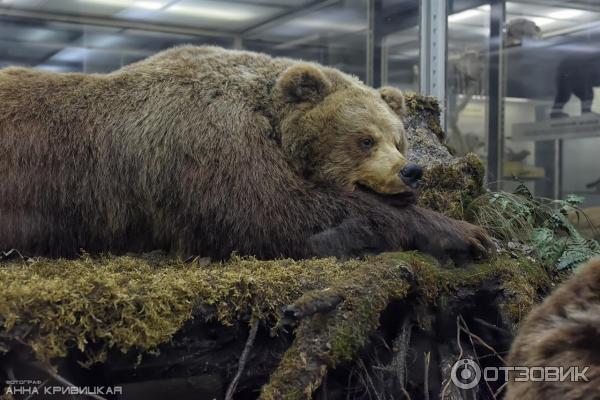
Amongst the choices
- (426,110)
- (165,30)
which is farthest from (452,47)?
(165,30)

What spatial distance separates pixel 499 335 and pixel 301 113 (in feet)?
5.40

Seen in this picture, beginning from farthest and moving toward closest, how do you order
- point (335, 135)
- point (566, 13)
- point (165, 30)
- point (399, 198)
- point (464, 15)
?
point (464, 15)
point (566, 13)
point (165, 30)
point (335, 135)
point (399, 198)

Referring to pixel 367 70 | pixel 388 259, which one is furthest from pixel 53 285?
pixel 367 70

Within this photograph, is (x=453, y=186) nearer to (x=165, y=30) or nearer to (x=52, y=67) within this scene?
(x=165, y=30)

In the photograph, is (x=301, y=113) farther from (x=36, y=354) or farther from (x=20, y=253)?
(x=36, y=354)

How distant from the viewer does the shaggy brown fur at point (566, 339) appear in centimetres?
185

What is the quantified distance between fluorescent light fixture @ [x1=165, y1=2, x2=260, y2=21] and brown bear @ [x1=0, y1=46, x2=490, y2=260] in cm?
212

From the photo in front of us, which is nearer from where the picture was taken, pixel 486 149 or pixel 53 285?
pixel 53 285

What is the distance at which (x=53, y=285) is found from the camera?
2605 millimetres

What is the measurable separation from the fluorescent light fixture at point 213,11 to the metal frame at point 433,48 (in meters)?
1.73

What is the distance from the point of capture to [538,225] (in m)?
4.93

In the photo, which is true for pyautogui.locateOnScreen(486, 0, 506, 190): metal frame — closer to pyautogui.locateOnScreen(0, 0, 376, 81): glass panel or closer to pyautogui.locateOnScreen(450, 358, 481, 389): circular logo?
pyautogui.locateOnScreen(0, 0, 376, 81): glass panel

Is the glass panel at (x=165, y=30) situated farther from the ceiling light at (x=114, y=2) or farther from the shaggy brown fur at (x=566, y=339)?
the shaggy brown fur at (x=566, y=339)

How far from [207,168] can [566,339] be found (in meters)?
2.23
